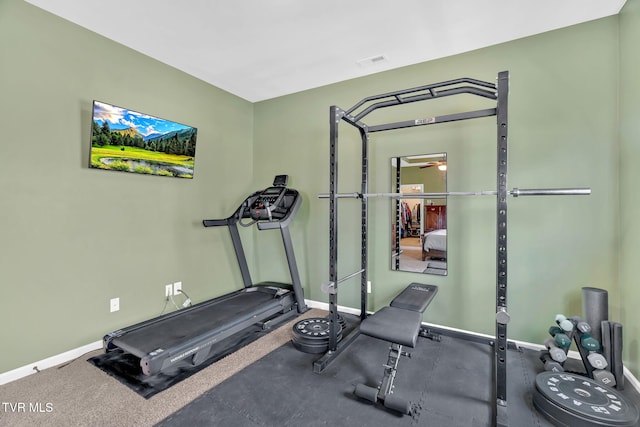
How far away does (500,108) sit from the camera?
6.13 ft

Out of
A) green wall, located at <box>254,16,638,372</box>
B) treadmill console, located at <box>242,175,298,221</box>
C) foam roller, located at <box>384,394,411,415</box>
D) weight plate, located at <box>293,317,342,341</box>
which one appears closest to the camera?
foam roller, located at <box>384,394,411,415</box>

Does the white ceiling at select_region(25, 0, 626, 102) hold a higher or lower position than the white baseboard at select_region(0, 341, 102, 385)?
higher

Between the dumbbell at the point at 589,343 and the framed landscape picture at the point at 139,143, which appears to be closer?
the dumbbell at the point at 589,343

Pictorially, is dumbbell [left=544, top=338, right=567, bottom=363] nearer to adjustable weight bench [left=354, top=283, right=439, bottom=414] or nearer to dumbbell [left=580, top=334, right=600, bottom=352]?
dumbbell [left=580, top=334, right=600, bottom=352]

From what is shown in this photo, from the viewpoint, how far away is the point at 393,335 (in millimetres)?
1929

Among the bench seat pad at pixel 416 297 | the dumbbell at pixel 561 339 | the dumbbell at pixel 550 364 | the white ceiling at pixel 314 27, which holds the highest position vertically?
the white ceiling at pixel 314 27

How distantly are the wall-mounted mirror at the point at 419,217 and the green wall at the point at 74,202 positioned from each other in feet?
7.82

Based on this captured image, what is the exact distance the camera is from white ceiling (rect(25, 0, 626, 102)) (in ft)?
7.45

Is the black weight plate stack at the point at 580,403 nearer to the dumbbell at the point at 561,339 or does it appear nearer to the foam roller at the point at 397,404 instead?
the dumbbell at the point at 561,339

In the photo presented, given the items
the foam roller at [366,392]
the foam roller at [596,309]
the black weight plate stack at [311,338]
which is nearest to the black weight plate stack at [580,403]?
the foam roller at [596,309]

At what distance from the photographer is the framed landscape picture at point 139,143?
2.53 metres

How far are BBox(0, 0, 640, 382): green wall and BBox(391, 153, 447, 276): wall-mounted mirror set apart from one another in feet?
0.29

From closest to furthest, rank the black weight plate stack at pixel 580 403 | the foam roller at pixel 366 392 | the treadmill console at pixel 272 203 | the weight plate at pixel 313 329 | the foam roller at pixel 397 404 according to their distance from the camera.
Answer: the black weight plate stack at pixel 580 403, the foam roller at pixel 397 404, the foam roller at pixel 366 392, the weight plate at pixel 313 329, the treadmill console at pixel 272 203

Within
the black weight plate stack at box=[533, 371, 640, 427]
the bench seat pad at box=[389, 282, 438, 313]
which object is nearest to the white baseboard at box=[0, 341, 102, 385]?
the bench seat pad at box=[389, 282, 438, 313]
